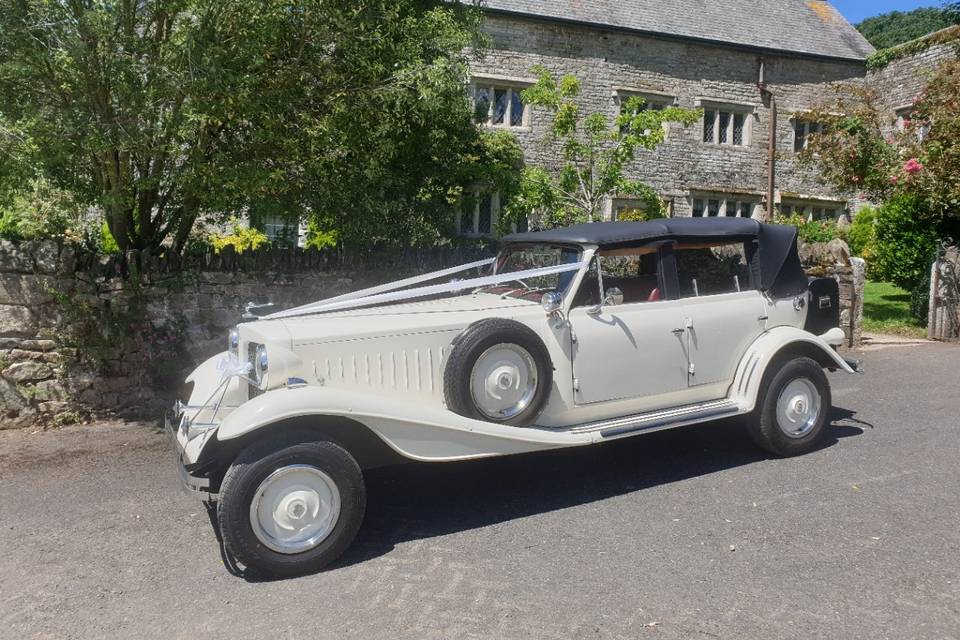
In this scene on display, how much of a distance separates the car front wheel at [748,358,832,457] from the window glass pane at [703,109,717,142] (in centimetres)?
1396

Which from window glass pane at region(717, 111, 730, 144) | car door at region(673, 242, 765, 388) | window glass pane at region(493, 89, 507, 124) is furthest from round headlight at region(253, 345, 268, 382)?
window glass pane at region(717, 111, 730, 144)

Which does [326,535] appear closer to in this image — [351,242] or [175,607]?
[175,607]

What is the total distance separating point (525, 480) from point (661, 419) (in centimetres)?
111

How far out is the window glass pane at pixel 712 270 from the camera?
5602 mm

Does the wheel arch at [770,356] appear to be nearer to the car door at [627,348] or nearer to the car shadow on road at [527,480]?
the car door at [627,348]

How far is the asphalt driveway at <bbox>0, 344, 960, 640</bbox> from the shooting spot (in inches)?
135

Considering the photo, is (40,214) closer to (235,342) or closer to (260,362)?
(235,342)

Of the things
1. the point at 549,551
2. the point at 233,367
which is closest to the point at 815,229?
the point at 549,551

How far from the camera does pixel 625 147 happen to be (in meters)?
11.0

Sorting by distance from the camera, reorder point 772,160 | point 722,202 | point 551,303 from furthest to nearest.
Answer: point 772,160
point 722,202
point 551,303

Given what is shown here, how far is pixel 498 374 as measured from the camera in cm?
458

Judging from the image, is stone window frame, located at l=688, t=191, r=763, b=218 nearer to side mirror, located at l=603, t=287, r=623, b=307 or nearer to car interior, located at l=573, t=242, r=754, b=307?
car interior, located at l=573, t=242, r=754, b=307

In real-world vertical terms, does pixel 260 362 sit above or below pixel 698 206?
below

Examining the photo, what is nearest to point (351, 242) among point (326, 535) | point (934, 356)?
point (326, 535)
